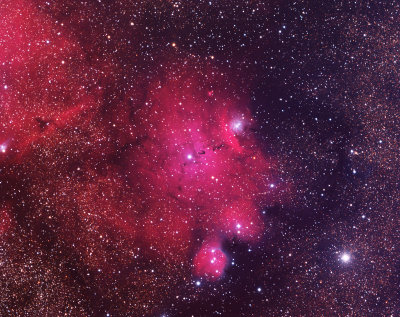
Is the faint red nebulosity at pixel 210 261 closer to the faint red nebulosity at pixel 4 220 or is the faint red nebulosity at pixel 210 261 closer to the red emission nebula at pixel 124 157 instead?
the red emission nebula at pixel 124 157

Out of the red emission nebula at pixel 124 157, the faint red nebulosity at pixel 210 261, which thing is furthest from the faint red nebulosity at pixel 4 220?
the faint red nebulosity at pixel 210 261

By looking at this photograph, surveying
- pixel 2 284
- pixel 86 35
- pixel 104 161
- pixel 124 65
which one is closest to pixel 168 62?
pixel 124 65

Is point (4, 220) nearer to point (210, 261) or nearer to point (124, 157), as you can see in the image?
point (124, 157)

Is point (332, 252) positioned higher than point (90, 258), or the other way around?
point (332, 252)

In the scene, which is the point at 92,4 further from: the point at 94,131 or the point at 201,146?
the point at 201,146

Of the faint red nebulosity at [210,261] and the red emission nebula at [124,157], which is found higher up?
the red emission nebula at [124,157]

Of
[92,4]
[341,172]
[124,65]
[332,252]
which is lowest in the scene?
[332,252]

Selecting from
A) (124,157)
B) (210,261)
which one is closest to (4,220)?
(124,157)
